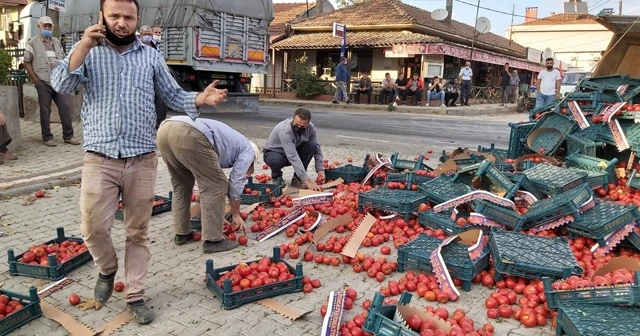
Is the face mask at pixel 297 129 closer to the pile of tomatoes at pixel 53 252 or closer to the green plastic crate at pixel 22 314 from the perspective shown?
the pile of tomatoes at pixel 53 252

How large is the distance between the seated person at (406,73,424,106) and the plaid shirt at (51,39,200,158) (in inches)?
852

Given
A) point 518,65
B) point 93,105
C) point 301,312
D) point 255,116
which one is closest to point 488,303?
point 301,312

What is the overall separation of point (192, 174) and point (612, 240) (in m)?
3.92

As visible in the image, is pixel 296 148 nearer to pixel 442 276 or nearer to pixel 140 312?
pixel 442 276

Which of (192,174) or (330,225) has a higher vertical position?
(192,174)

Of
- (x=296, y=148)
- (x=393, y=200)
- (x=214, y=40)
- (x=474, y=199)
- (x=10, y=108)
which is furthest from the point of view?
(x=214, y=40)

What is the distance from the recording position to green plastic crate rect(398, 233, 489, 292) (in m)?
3.92

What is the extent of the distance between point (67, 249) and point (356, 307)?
2.72 m

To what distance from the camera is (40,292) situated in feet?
12.7

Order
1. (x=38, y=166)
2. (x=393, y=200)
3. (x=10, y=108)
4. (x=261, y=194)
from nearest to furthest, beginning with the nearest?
(x=393, y=200)
(x=261, y=194)
(x=38, y=166)
(x=10, y=108)

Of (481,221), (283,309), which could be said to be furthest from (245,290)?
(481,221)

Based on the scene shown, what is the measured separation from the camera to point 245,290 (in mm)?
3680

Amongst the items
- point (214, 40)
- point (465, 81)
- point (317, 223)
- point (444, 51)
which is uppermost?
point (444, 51)

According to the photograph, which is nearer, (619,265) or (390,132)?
(619,265)
